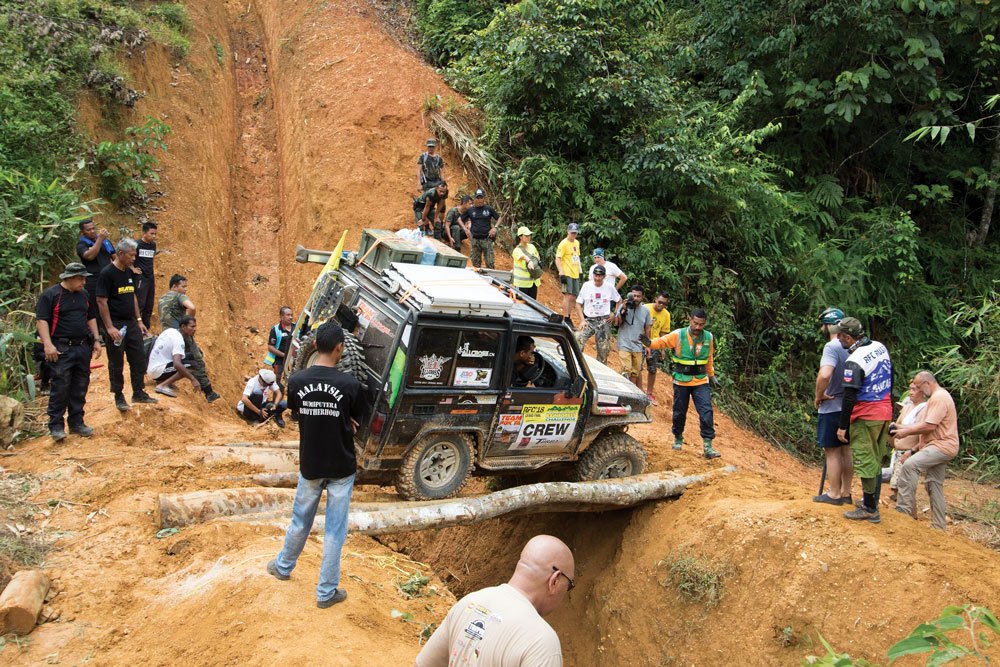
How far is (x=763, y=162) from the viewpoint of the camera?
15344 millimetres

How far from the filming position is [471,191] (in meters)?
15.5

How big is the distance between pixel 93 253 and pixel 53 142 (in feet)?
13.9

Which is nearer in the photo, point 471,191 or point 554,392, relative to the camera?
point 554,392

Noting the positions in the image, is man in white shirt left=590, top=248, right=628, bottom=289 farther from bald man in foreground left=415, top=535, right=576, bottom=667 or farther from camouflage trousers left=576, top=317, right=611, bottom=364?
bald man in foreground left=415, top=535, right=576, bottom=667

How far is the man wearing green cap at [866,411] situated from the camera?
6.77 meters

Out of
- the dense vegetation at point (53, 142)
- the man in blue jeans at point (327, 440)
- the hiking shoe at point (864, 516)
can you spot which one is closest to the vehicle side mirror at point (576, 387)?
the hiking shoe at point (864, 516)

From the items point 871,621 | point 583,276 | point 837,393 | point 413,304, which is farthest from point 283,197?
point 871,621

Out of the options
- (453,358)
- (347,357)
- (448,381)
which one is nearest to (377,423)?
(347,357)

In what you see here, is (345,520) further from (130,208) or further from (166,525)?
(130,208)

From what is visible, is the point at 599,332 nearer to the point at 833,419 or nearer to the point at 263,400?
the point at 833,419

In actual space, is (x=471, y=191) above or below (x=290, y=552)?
above

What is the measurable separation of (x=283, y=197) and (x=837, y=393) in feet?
40.4

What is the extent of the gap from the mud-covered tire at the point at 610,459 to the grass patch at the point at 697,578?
122 centimetres

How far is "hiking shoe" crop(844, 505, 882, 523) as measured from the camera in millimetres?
6914
